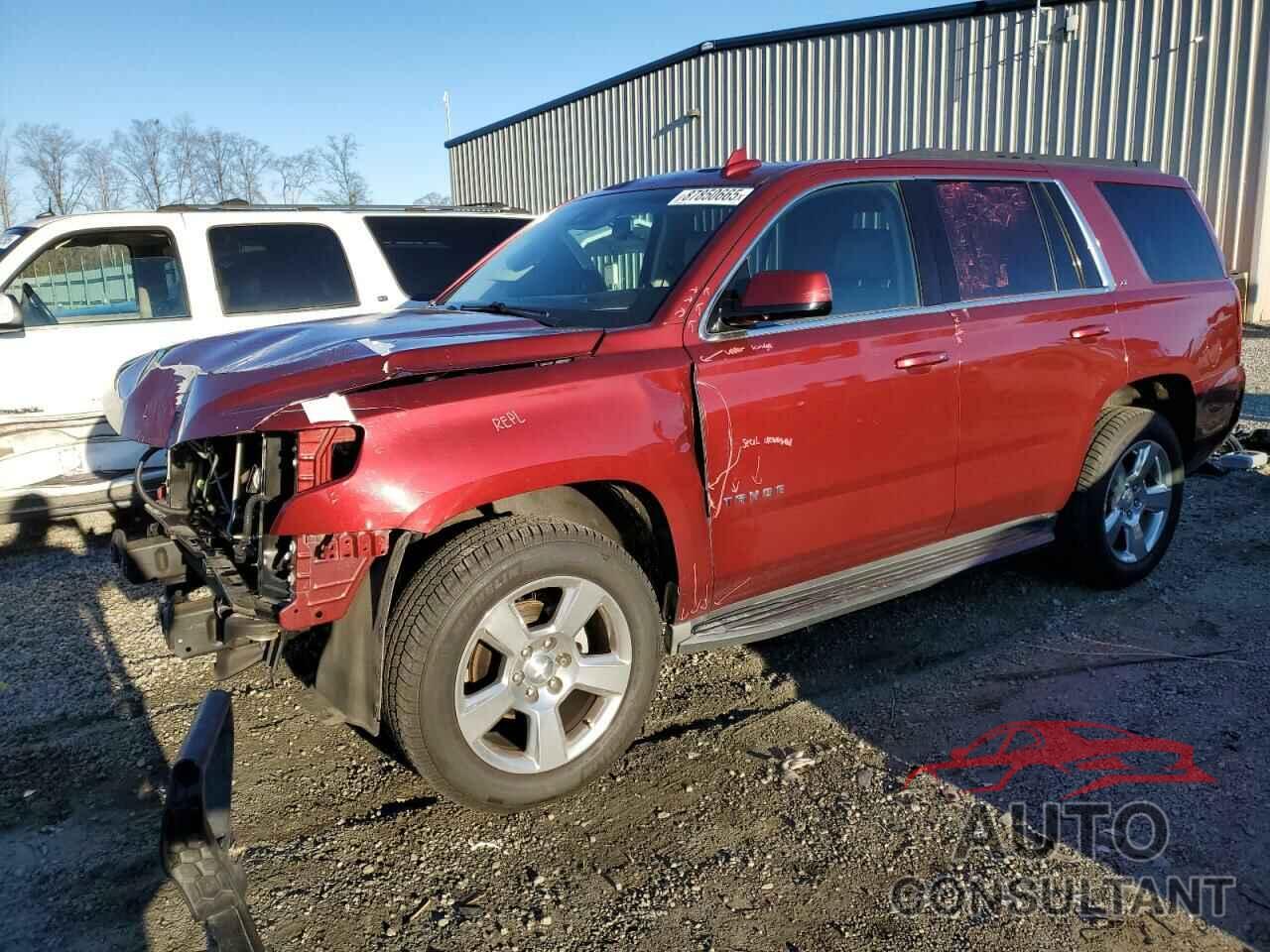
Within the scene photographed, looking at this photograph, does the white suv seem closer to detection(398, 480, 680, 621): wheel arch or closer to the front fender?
detection(398, 480, 680, 621): wheel arch

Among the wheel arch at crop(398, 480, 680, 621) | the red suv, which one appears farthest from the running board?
the wheel arch at crop(398, 480, 680, 621)

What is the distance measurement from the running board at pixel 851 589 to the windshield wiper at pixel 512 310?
119 centimetres

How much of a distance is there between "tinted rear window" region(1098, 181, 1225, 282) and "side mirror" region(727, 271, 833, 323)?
2.33 metres

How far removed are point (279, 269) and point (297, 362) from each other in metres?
3.96

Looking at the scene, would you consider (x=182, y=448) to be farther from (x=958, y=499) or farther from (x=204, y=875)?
(x=958, y=499)

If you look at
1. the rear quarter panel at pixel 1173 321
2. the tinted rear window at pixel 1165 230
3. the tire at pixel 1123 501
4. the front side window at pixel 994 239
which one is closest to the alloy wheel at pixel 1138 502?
the tire at pixel 1123 501

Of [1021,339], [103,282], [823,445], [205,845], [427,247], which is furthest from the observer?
[427,247]

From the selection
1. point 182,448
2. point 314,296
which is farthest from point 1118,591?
point 314,296

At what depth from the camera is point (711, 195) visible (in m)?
3.67

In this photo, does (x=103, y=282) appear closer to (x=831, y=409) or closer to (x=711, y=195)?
(x=711, y=195)

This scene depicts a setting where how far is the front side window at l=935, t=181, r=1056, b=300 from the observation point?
13.1 feet

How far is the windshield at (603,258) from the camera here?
3414 mm

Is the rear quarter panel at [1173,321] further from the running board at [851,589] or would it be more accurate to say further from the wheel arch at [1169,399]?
the running board at [851,589]

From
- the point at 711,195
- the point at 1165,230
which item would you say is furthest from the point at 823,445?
the point at 1165,230
